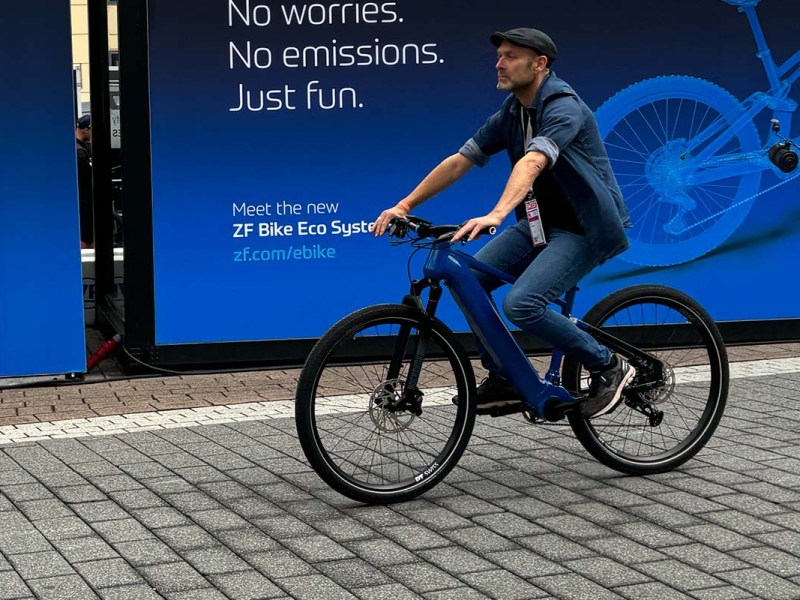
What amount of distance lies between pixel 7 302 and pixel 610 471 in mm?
4041

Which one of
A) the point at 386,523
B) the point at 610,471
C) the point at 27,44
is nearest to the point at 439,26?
the point at 27,44

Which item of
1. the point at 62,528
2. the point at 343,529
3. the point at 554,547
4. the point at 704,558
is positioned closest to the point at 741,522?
the point at 704,558

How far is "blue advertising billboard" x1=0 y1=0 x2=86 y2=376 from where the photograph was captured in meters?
8.03

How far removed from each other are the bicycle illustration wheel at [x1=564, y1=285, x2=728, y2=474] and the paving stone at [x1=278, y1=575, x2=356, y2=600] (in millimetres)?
1639

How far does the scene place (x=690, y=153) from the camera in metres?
9.16

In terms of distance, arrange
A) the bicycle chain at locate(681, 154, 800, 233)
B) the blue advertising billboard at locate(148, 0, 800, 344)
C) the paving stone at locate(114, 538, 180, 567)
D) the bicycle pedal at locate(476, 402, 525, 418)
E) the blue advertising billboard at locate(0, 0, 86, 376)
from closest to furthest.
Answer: the paving stone at locate(114, 538, 180, 567) < the bicycle pedal at locate(476, 402, 525, 418) < the blue advertising billboard at locate(0, 0, 86, 376) < the blue advertising billboard at locate(148, 0, 800, 344) < the bicycle chain at locate(681, 154, 800, 233)

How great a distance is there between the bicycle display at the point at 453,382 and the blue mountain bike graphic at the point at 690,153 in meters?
3.17

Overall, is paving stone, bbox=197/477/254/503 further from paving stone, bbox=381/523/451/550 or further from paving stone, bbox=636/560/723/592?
paving stone, bbox=636/560/723/592

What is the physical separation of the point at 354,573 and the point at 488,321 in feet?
4.52

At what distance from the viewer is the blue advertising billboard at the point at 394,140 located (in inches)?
332

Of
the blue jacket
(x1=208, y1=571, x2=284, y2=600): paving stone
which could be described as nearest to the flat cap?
the blue jacket

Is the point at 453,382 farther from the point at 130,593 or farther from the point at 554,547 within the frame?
the point at 130,593

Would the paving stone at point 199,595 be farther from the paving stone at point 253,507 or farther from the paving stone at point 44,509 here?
the paving stone at point 44,509

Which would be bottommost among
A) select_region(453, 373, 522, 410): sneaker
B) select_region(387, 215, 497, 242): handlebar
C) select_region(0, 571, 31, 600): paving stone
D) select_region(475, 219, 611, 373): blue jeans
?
select_region(0, 571, 31, 600): paving stone
